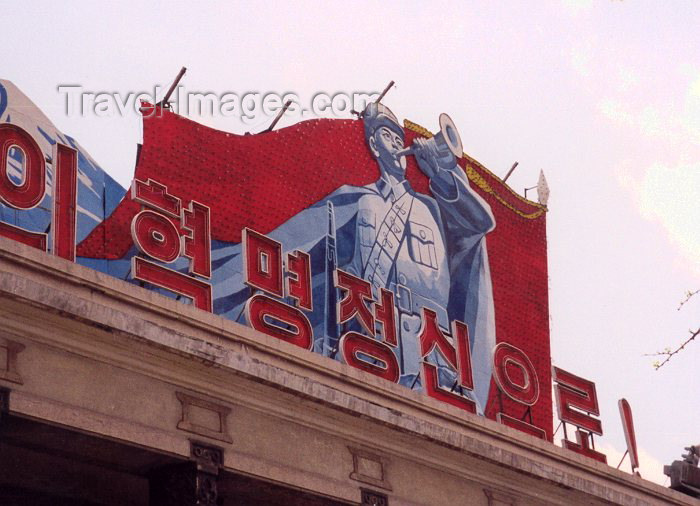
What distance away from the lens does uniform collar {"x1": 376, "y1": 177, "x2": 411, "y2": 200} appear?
38.4 m

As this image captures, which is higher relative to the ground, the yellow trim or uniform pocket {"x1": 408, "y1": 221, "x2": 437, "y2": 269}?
the yellow trim

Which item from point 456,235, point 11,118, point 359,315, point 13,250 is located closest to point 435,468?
point 359,315

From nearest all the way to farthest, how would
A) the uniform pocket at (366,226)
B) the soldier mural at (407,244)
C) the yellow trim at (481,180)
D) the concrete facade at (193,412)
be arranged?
1. the concrete facade at (193,412)
2. the soldier mural at (407,244)
3. the uniform pocket at (366,226)
4. the yellow trim at (481,180)

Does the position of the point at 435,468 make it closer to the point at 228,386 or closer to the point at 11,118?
the point at 228,386

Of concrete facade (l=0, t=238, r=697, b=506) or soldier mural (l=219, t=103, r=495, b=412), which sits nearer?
concrete facade (l=0, t=238, r=697, b=506)

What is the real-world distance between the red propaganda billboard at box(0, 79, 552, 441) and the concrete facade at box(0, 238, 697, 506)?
8.63 ft

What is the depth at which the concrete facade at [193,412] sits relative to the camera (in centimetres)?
1902

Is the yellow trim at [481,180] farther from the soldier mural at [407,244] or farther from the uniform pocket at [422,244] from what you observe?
the uniform pocket at [422,244]

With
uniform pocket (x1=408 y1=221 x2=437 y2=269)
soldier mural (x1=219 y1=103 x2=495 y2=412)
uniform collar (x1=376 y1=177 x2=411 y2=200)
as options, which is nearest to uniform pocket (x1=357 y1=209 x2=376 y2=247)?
soldier mural (x1=219 y1=103 x2=495 y2=412)

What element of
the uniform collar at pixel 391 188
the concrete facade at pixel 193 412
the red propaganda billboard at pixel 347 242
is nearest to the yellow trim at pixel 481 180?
the red propaganda billboard at pixel 347 242

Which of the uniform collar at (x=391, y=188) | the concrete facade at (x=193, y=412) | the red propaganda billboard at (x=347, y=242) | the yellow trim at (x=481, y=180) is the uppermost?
the yellow trim at (x=481, y=180)

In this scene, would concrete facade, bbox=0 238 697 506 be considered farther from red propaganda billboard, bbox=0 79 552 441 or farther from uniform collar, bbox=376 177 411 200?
uniform collar, bbox=376 177 411 200

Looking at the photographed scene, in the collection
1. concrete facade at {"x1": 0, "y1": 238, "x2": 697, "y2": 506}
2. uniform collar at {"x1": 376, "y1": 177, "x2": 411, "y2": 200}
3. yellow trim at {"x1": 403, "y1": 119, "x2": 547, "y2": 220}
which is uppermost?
yellow trim at {"x1": 403, "y1": 119, "x2": 547, "y2": 220}

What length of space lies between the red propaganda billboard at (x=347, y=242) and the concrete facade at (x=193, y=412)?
2631 millimetres
